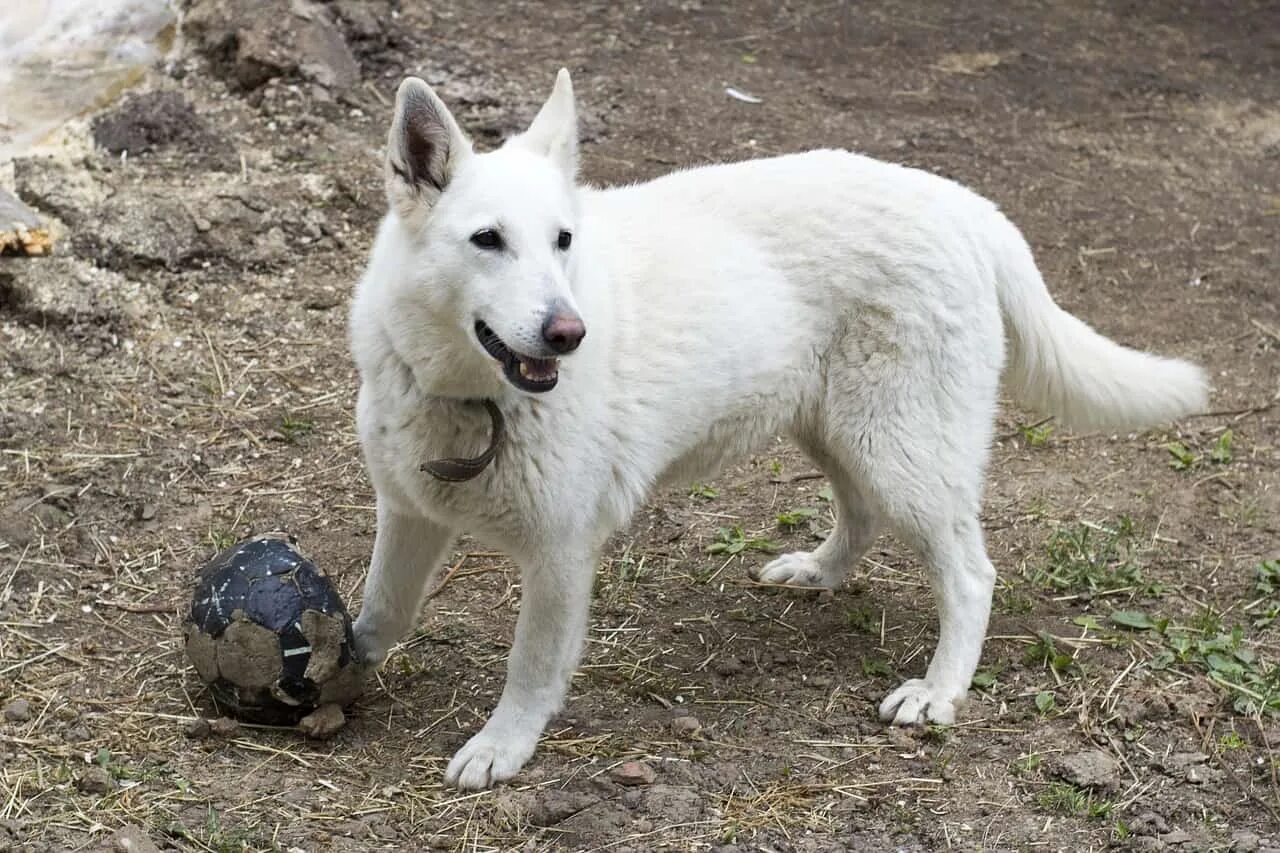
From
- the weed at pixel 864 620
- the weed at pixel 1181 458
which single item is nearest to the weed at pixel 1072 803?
the weed at pixel 864 620

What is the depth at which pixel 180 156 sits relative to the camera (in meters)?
6.62

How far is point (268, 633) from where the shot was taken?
3820 millimetres

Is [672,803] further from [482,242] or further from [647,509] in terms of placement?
[647,509]

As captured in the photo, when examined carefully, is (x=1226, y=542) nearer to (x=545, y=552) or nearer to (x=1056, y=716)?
(x=1056, y=716)

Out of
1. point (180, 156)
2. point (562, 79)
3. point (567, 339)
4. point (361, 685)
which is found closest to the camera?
point (567, 339)

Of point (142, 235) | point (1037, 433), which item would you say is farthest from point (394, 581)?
point (1037, 433)

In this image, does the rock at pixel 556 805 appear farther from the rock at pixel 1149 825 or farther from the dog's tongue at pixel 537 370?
the rock at pixel 1149 825

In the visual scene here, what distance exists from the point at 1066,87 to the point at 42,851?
24.1 ft

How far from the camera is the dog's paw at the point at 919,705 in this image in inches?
165

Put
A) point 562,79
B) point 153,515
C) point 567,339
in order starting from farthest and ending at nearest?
point 153,515
point 562,79
point 567,339

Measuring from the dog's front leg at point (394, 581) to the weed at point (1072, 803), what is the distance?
183cm

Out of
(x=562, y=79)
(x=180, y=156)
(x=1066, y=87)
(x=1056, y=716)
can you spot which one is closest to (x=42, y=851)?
(x=562, y=79)

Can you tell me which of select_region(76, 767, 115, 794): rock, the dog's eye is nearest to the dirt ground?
select_region(76, 767, 115, 794): rock

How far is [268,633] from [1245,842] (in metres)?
2.58
